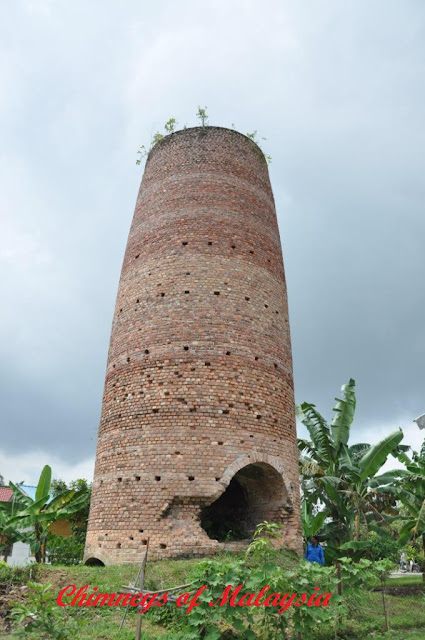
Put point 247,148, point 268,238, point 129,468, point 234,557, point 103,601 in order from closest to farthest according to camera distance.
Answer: point 103,601
point 234,557
point 129,468
point 268,238
point 247,148

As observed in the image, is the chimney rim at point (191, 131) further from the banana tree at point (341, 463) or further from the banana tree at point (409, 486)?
the banana tree at point (409, 486)

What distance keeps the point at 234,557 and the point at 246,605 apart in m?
3.85

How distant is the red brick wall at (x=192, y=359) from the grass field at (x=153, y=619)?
1.86ft

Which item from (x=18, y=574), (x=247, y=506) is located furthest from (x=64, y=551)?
(x=247, y=506)

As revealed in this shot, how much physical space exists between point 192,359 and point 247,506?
3618 millimetres

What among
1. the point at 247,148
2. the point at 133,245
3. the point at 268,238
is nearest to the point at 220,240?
the point at 268,238

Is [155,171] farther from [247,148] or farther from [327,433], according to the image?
[327,433]

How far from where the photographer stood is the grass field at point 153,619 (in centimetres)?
650

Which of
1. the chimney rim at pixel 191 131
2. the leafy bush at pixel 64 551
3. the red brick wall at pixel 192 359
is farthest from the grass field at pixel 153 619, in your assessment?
the chimney rim at pixel 191 131

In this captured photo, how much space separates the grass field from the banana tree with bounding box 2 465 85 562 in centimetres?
210

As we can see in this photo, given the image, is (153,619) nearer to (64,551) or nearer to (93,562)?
(93,562)

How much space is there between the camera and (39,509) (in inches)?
436

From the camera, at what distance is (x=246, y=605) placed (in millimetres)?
5129

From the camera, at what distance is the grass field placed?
6.50 m
